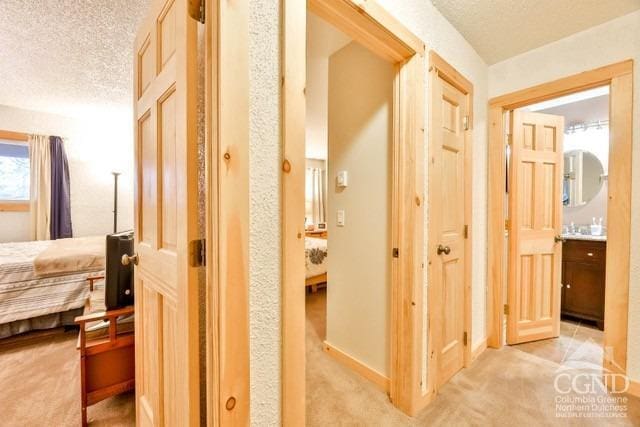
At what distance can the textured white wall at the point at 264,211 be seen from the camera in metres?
0.82

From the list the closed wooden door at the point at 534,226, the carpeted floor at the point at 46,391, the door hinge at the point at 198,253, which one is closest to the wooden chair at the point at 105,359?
the carpeted floor at the point at 46,391

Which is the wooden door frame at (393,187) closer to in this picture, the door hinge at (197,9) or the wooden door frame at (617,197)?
the door hinge at (197,9)

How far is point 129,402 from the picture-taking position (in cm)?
164

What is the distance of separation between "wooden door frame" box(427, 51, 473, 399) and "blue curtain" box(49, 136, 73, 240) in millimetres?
4947

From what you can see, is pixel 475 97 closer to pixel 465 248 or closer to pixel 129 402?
pixel 465 248

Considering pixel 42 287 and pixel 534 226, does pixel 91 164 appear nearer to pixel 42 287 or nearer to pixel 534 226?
pixel 42 287

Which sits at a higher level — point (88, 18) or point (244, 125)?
point (88, 18)

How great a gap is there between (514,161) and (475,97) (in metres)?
0.69

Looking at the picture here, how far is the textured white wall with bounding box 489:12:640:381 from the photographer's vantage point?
1.65 meters

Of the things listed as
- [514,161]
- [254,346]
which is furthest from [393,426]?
[514,161]

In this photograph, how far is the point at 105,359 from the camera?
1.46m

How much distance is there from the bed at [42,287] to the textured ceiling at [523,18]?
3600mm

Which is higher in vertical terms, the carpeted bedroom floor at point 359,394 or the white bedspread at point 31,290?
the white bedspread at point 31,290

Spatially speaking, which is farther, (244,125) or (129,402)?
(129,402)
